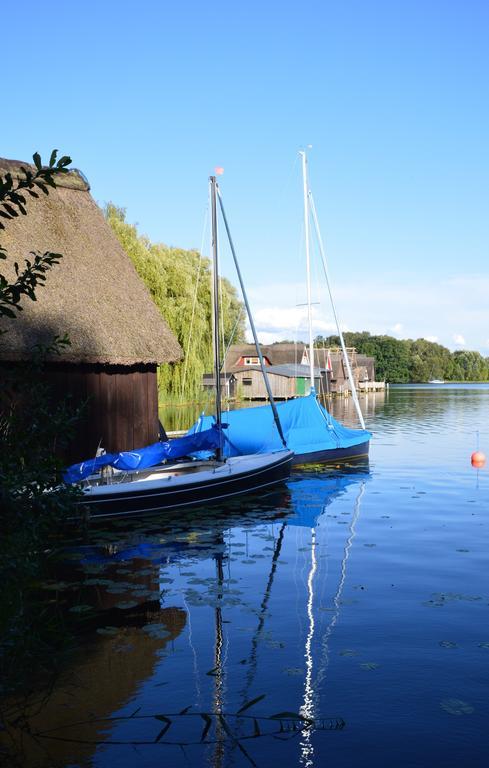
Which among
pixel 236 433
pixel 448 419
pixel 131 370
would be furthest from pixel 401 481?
pixel 448 419

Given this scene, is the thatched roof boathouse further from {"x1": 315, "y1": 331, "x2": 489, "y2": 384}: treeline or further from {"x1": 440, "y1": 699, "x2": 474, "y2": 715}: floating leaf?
{"x1": 315, "y1": 331, "x2": 489, "y2": 384}: treeline

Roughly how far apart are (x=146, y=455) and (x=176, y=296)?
105 ft

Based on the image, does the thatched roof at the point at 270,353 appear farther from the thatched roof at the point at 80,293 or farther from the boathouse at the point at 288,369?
the thatched roof at the point at 80,293

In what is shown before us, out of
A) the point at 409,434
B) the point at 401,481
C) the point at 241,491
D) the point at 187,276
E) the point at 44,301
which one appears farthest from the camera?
the point at 187,276

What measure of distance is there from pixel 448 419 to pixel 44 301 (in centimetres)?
3476

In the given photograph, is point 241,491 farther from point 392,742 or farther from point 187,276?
point 187,276

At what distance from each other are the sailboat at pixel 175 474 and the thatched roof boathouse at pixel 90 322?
3.59 ft

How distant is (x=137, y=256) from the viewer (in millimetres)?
43531

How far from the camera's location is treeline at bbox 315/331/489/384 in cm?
16162

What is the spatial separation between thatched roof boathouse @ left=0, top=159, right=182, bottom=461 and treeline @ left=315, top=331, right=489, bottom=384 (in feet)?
430

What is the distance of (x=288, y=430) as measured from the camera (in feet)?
80.3

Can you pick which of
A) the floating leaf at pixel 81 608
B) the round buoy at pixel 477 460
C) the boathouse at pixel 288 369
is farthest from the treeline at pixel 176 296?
the floating leaf at pixel 81 608

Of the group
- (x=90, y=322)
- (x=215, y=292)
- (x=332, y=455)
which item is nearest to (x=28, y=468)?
(x=90, y=322)

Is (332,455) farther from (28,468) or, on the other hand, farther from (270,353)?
(270,353)
